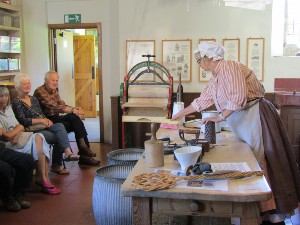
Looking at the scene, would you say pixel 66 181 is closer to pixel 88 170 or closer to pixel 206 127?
pixel 88 170

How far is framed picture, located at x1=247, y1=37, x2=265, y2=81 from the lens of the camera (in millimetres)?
4816

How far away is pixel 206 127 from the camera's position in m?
2.31

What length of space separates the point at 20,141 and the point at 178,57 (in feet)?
7.96

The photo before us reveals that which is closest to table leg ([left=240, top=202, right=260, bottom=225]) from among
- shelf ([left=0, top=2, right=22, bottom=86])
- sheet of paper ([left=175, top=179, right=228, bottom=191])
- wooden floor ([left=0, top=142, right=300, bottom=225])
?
sheet of paper ([left=175, top=179, right=228, bottom=191])

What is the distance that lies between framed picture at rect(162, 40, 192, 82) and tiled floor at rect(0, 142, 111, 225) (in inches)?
70.3

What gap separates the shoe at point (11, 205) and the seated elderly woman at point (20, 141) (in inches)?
15.5

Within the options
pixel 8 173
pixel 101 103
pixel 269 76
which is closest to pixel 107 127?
pixel 101 103

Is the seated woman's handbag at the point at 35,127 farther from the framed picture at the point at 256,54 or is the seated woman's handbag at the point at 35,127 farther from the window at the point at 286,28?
the window at the point at 286,28

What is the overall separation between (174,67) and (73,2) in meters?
2.02

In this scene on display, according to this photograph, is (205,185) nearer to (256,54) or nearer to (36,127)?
(36,127)

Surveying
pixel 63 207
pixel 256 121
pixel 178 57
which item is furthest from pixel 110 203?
pixel 178 57

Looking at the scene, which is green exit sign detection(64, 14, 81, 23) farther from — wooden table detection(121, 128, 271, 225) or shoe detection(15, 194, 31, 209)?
wooden table detection(121, 128, 271, 225)

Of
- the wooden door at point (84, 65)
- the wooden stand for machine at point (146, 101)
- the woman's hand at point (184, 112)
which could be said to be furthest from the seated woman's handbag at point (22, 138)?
the wooden door at point (84, 65)

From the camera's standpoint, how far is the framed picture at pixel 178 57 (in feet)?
16.3
